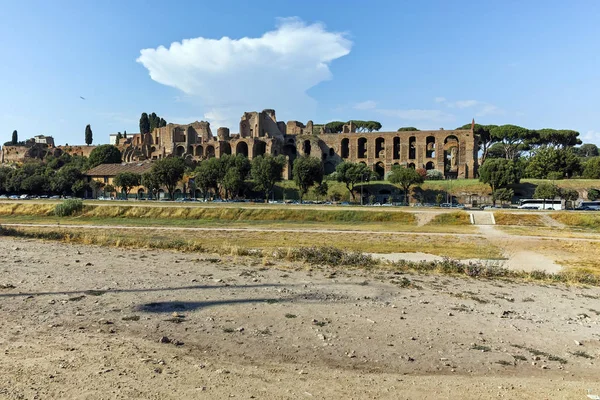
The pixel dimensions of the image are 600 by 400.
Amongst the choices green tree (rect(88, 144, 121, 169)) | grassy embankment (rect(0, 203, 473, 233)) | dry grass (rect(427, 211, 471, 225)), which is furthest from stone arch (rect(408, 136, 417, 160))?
green tree (rect(88, 144, 121, 169))

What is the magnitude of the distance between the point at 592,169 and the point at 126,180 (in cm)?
7491

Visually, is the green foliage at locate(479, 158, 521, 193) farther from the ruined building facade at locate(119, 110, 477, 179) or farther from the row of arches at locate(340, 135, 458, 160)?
the row of arches at locate(340, 135, 458, 160)

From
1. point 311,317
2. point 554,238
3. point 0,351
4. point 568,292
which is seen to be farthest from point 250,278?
point 554,238

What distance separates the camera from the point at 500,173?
2243 inches

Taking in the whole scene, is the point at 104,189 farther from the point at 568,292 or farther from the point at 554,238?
the point at 568,292

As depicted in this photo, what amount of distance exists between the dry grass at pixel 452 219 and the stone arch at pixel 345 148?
149ft

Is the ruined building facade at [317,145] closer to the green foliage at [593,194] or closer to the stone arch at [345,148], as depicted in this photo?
the stone arch at [345,148]

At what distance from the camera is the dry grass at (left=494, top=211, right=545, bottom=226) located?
130 feet

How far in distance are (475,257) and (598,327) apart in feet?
37.5

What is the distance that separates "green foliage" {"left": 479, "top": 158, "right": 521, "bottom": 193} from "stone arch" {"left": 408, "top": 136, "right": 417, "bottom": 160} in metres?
24.1

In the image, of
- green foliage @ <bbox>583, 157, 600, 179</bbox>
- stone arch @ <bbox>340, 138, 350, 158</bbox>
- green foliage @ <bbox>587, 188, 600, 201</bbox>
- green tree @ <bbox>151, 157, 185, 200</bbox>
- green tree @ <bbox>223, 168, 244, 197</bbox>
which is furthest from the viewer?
stone arch @ <bbox>340, 138, 350, 158</bbox>

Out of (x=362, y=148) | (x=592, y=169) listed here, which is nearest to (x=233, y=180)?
(x=362, y=148)

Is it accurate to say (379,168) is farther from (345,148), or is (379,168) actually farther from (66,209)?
(66,209)

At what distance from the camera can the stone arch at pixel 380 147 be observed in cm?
8381
